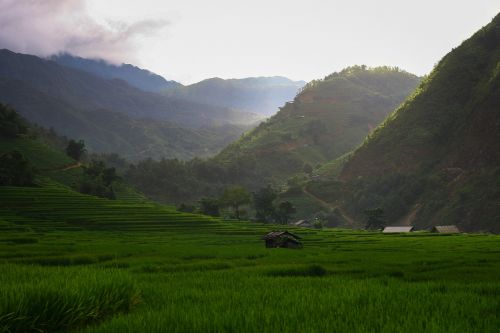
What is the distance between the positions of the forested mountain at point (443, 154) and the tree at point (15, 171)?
3208 inches

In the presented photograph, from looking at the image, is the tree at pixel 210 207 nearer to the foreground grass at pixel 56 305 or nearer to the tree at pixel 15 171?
the tree at pixel 15 171

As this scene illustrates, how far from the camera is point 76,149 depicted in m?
114

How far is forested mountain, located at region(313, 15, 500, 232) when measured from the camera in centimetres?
10081

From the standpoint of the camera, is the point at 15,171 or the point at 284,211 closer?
the point at 15,171

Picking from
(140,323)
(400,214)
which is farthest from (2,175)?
(400,214)

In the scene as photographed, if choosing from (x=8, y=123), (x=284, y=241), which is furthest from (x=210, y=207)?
(x=284, y=241)

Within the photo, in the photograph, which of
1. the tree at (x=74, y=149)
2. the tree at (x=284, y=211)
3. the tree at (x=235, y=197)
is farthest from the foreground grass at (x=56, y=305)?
the tree at (x=74, y=149)

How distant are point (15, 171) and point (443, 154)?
342ft

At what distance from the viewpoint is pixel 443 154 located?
4938 inches

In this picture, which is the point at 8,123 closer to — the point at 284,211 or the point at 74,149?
the point at 74,149

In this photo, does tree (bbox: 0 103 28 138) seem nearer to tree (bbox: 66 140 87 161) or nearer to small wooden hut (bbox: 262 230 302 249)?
tree (bbox: 66 140 87 161)

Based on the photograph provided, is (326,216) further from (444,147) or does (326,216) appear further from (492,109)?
(492,109)

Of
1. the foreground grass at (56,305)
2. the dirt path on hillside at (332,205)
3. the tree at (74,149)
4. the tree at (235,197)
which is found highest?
the tree at (74,149)

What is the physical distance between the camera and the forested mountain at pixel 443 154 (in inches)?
3969
